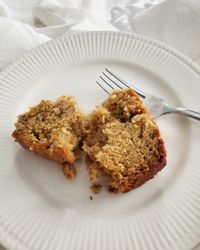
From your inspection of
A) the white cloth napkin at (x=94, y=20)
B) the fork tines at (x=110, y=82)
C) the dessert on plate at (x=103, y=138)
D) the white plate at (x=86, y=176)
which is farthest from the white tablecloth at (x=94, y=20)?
the dessert on plate at (x=103, y=138)

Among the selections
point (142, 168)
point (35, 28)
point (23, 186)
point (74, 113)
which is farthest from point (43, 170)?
point (35, 28)

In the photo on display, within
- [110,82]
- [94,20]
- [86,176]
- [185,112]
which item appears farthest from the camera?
[94,20]

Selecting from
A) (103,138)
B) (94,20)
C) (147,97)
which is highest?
(94,20)

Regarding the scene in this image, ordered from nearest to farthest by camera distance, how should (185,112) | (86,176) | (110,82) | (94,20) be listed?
(86,176), (185,112), (110,82), (94,20)

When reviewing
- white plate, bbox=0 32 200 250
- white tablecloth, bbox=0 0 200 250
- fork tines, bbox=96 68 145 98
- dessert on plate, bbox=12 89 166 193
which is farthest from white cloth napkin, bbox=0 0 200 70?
dessert on plate, bbox=12 89 166 193

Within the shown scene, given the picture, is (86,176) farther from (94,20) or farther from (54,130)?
(94,20)

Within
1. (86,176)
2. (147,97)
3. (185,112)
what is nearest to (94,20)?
(147,97)

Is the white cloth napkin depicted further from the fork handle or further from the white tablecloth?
the fork handle
